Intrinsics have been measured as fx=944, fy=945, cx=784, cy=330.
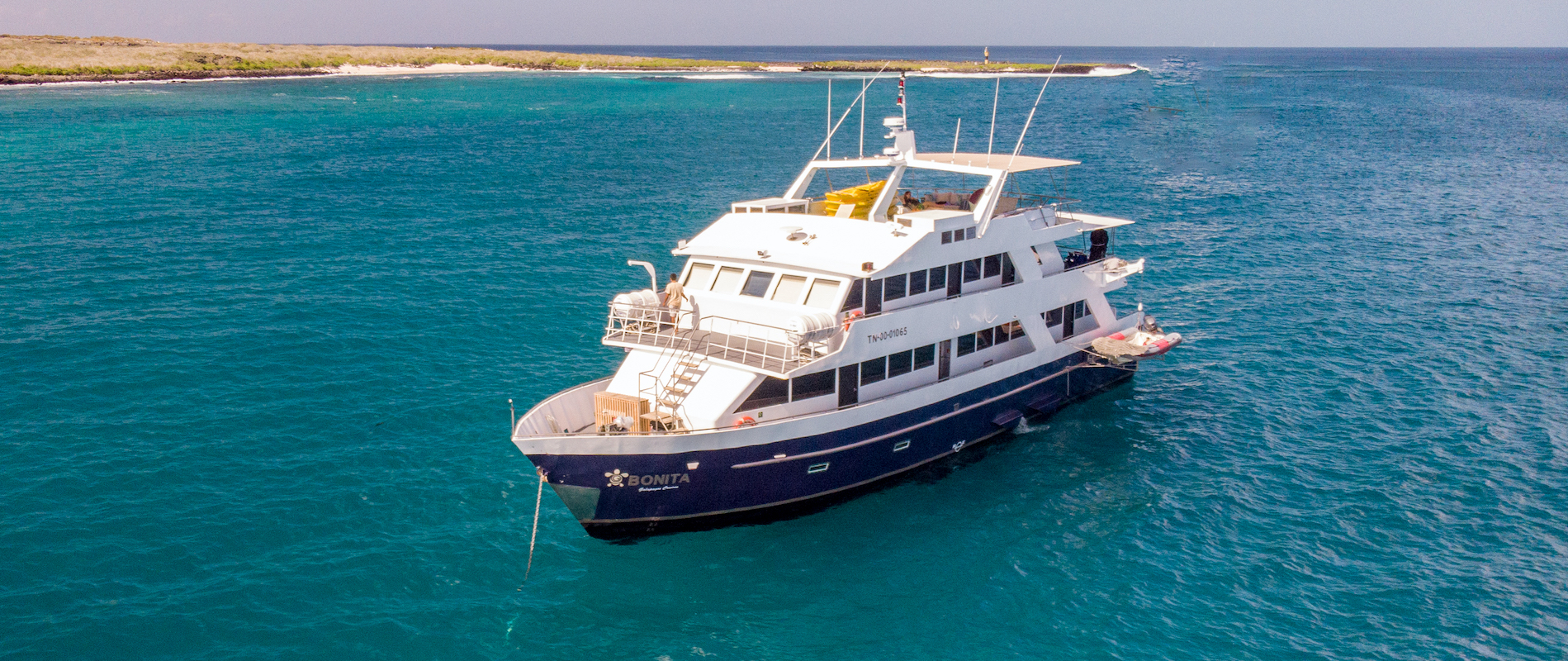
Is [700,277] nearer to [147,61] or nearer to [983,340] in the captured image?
[983,340]

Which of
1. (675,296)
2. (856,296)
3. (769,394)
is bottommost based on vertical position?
(769,394)

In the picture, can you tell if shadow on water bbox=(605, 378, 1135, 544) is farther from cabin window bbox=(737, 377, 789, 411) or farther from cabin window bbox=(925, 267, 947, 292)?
cabin window bbox=(925, 267, 947, 292)

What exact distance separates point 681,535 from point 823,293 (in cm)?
693

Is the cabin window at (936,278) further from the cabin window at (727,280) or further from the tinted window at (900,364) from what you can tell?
the cabin window at (727,280)

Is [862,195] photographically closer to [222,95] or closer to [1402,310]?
[1402,310]

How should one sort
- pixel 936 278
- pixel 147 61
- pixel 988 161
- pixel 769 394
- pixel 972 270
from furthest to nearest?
pixel 147 61 < pixel 988 161 < pixel 972 270 < pixel 936 278 < pixel 769 394

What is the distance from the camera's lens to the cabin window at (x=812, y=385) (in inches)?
918

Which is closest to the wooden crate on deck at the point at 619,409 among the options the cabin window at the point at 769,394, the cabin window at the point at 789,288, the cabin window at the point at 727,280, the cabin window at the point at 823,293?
the cabin window at the point at 769,394

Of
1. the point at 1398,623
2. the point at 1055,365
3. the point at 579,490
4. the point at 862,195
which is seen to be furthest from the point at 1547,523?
the point at 579,490

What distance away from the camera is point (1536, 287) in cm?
4206

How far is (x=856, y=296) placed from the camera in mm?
24016

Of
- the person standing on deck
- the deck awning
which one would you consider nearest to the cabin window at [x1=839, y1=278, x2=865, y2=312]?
the person standing on deck

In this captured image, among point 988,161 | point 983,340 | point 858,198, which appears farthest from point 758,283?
point 988,161

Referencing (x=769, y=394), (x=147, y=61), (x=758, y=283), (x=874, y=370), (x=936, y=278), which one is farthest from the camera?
(x=147, y=61)
